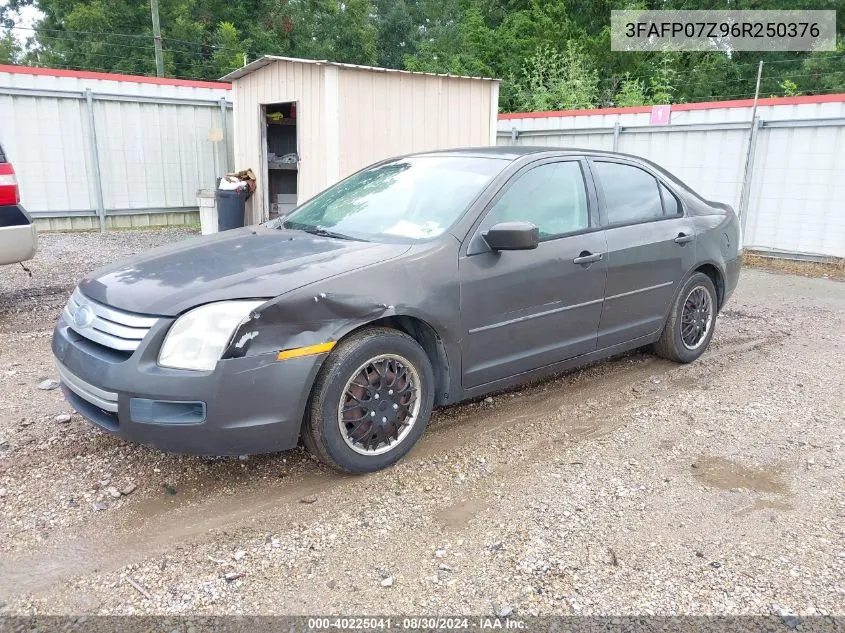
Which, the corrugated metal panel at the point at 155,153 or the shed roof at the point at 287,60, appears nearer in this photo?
the shed roof at the point at 287,60

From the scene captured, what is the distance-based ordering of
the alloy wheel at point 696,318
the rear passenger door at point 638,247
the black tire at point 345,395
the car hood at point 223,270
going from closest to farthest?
the car hood at point 223,270 < the black tire at point 345,395 < the rear passenger door at point 638,247 < the alloy wheel at point 696,318

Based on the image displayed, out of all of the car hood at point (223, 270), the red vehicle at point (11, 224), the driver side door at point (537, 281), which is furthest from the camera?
the red vehicle at point (11, 224)

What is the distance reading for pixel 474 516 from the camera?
9.90 ft

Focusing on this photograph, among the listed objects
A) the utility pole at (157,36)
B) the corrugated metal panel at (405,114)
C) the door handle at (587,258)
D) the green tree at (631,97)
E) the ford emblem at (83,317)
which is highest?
the utility pole at (157,36)

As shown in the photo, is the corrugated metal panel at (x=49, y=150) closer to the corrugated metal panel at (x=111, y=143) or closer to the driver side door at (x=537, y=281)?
the corrugated metal panel at (x=111, y=143)

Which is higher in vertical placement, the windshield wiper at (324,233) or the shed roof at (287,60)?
the shed roof at (287,60)

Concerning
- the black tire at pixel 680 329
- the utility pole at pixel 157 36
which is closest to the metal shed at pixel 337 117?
the black tire at pixel 680 329

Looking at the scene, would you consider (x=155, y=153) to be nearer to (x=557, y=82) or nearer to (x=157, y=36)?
(x=557, y=82)

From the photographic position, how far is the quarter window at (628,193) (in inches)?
173

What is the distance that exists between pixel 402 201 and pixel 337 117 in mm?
4935

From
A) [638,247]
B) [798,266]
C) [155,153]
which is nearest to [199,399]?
[638,247]

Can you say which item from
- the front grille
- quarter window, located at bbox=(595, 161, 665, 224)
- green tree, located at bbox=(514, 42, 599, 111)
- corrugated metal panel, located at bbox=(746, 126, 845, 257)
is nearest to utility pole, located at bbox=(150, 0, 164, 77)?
green tree, located at bbox=(514, 42, 599, 111)

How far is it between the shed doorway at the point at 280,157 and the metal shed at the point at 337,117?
0.02 m

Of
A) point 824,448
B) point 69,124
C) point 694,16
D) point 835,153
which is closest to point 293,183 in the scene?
point 69,124
